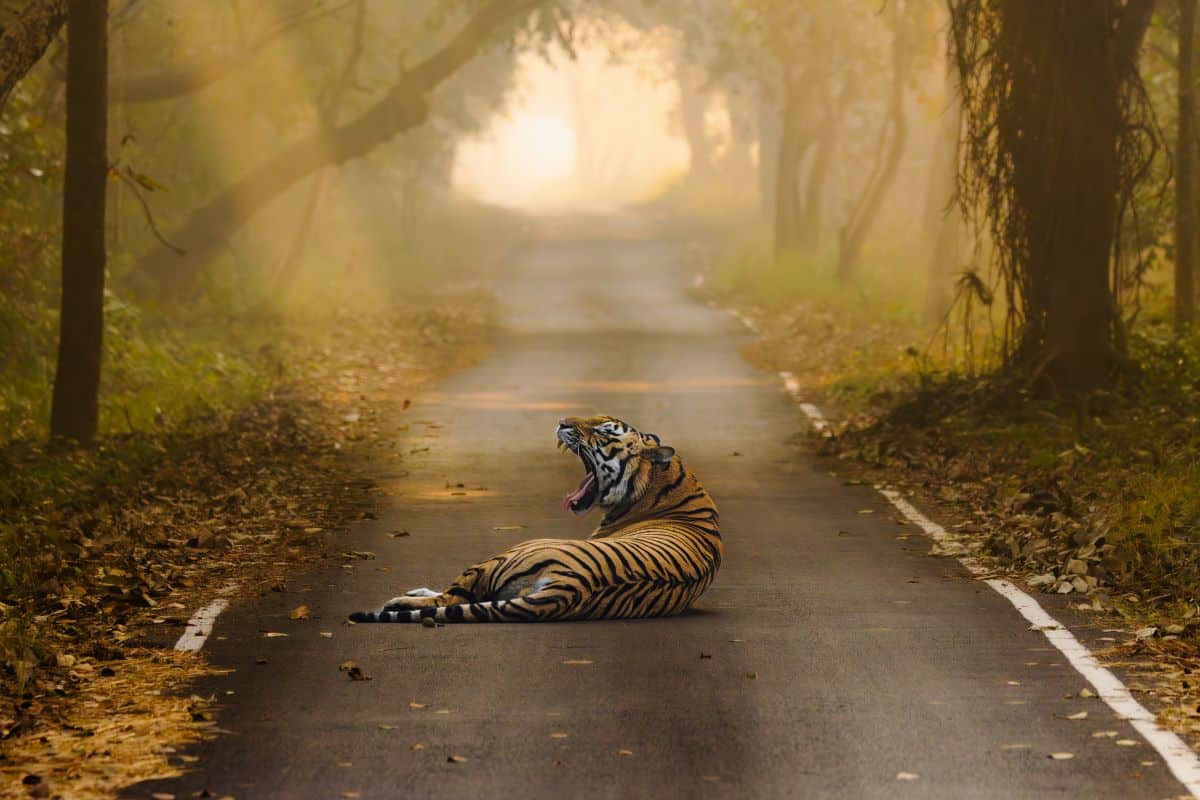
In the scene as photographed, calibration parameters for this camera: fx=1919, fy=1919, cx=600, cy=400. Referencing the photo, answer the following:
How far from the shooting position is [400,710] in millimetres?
8641

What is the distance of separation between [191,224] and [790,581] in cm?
2220

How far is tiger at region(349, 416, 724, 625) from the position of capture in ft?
33.6

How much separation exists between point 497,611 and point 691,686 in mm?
1615

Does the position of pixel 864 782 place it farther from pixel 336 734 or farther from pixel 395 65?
pixel 395 65

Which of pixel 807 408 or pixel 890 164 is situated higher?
pixel 890 164

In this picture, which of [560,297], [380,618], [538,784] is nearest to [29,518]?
[380,618]

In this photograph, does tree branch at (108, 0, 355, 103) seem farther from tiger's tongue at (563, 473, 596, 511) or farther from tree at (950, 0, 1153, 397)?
tiger's tongue at (563, 473, 596, 511)

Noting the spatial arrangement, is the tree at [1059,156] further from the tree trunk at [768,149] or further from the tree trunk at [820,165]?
the tree trunk at [768,149]

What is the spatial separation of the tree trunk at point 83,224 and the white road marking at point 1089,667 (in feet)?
25.4

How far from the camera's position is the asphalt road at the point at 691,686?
755 centimetres

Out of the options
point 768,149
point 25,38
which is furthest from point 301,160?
point 768,149

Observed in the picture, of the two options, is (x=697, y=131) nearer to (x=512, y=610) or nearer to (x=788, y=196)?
(x=788, y=196)

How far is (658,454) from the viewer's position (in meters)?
11.0

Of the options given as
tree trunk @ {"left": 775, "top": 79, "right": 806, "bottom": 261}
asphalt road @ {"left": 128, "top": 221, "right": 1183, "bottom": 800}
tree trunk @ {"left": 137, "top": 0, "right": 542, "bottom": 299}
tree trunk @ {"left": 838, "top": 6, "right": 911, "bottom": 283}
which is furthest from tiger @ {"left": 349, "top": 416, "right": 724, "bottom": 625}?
tree trunk @ {"left": 775, "top": 79, "right": 806, "bottom": 261}
